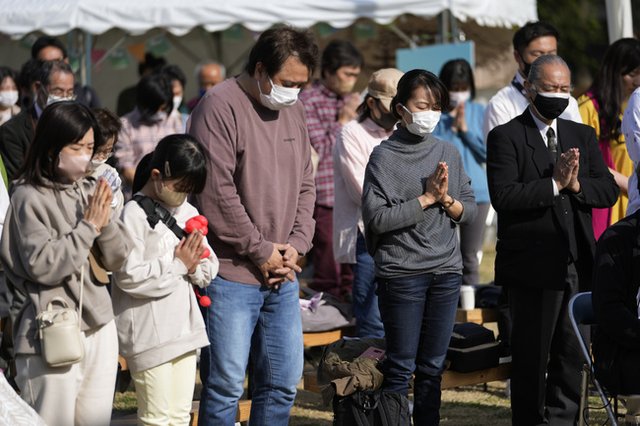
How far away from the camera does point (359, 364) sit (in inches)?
223

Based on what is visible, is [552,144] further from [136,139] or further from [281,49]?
[136,139]

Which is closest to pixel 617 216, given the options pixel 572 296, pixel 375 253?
pixel 572 296

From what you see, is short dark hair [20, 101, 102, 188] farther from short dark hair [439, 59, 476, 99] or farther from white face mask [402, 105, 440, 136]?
short dark hair [439, 59, 476, 99]

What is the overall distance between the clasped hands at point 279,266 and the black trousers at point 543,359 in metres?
1.35

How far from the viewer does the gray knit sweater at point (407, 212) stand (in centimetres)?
547

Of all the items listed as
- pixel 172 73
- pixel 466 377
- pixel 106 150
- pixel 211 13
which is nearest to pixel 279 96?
pixel 106 150

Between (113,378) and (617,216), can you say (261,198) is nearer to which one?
(113,378)

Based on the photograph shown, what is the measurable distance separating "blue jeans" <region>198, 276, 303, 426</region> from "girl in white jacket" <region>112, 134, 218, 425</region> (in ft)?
0.30

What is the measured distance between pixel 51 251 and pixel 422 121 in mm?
1952

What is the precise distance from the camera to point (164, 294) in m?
4.77

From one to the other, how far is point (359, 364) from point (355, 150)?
1488 mm

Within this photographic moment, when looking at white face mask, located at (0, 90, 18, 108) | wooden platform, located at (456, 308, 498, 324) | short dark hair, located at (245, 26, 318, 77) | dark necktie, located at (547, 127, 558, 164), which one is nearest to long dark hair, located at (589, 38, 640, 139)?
dark necktie, located at (547, 127, 558, 164)

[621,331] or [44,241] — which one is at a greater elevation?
[44,241]

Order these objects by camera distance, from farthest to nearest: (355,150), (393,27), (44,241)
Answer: (393,27) → (355,150) → (44,241)
